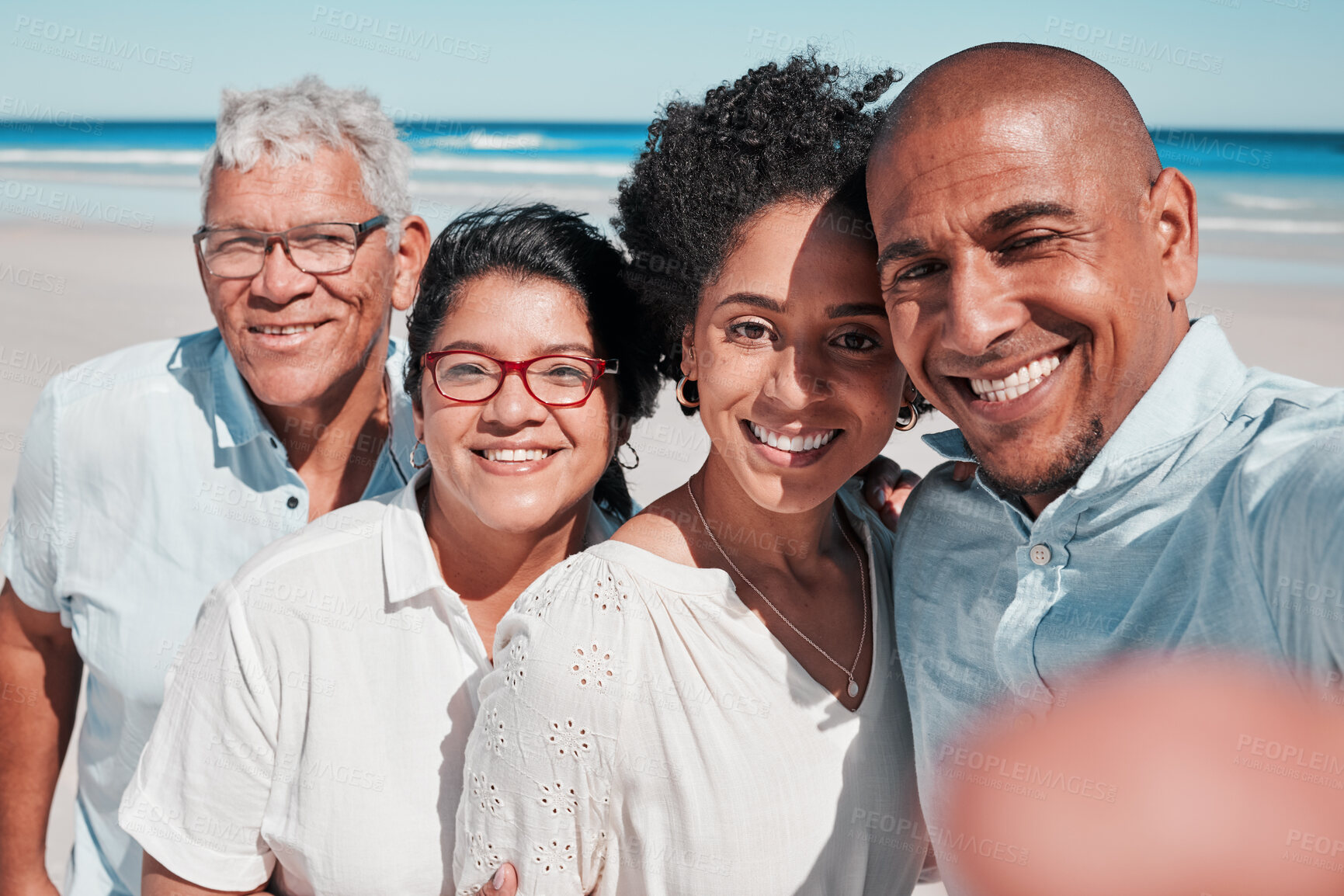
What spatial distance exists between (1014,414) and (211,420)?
2461 millimetres

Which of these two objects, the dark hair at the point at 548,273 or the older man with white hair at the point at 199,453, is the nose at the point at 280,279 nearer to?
→ the older man with white hair at the point at 199,453

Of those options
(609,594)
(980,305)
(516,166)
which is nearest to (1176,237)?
(980,305)

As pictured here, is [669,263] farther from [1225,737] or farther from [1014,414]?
[1225,737]

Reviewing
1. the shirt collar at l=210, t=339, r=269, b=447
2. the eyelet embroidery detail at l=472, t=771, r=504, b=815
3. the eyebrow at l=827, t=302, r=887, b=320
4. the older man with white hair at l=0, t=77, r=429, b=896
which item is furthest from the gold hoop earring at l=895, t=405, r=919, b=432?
the shirt collar at l=210, t=339, r=269, b=447

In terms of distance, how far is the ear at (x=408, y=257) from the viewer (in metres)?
3.63

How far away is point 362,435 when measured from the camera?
355 centimetres

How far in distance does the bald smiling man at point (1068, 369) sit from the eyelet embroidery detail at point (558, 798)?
816mm

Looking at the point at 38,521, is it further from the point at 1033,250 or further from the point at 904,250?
the point at 1033,250

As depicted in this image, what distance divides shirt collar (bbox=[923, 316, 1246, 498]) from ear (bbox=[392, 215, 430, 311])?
2406 mm

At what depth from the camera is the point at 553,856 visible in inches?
85.2

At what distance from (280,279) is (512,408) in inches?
45.8

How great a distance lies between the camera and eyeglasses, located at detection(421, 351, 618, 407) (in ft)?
8.46

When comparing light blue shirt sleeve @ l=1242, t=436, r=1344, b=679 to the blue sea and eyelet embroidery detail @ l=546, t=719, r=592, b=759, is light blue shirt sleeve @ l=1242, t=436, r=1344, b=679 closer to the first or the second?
eyelet embroidery detail @ l=546, t=719, r=592, b=759

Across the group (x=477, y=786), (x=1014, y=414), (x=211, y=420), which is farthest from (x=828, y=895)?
(x=211, y=420)
